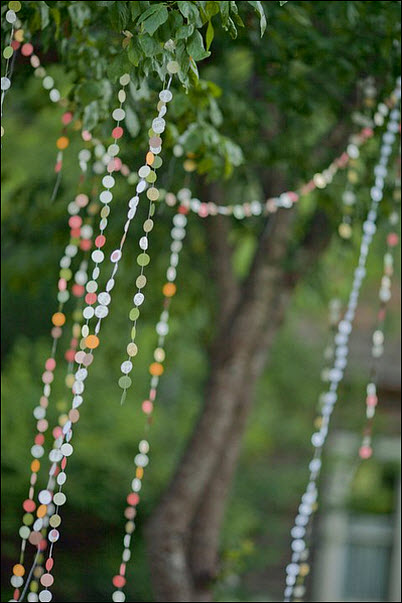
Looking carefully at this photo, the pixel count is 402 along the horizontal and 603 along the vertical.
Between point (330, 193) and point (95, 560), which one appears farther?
point (95, 560)

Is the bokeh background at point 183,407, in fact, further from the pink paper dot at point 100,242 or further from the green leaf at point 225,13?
the green leaf at point 225,13

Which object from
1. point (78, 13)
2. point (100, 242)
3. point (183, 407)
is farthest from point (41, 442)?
point (183, 407)

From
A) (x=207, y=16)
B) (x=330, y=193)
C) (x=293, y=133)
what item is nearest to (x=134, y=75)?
(x=207, y=16)

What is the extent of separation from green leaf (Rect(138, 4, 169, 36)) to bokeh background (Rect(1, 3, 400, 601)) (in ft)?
2.98

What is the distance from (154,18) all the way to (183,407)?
5155 millimetres

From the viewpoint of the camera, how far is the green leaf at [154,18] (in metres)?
1.73

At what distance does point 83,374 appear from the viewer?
6.96ft

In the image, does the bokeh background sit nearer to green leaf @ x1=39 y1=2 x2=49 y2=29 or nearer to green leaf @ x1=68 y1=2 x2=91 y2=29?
green leaf @ x1=68 y1=2 x2=91 y2=29

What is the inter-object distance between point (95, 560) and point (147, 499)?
511mm

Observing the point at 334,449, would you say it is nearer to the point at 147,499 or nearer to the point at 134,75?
the point at 147,499

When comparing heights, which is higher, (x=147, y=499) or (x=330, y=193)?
(x=330, y=193)

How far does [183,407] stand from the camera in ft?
22.0

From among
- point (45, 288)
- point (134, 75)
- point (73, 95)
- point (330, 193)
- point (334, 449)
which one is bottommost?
point (334, 449)

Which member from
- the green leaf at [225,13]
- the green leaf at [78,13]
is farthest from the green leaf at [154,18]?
the green leaf at [78,13]
